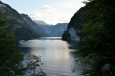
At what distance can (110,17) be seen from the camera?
1534 cm

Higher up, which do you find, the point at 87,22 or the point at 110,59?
the point at 87,22

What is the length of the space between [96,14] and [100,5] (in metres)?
0.77

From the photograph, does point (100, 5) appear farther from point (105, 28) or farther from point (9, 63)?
point (9, 63)

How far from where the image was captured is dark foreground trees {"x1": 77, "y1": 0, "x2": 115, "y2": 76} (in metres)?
14.9

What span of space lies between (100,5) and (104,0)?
20.5 inches

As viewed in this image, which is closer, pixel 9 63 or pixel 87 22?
pixel 87 22

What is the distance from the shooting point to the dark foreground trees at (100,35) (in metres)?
14.9

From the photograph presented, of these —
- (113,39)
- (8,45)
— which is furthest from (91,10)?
(8,45)

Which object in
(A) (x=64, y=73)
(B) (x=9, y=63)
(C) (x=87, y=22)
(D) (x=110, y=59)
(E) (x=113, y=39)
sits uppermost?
(C) (x=87, y=22)

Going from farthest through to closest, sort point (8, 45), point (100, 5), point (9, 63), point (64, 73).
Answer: point (64, 73)
point (9, 63)
point (8, 45)
point (100, 5)

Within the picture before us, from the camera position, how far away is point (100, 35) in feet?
49.8

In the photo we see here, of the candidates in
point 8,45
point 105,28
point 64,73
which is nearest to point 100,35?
point 105,28

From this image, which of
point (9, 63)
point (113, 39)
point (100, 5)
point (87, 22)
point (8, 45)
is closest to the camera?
point (113, 39)

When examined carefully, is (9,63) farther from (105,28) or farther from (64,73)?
(64,73)
